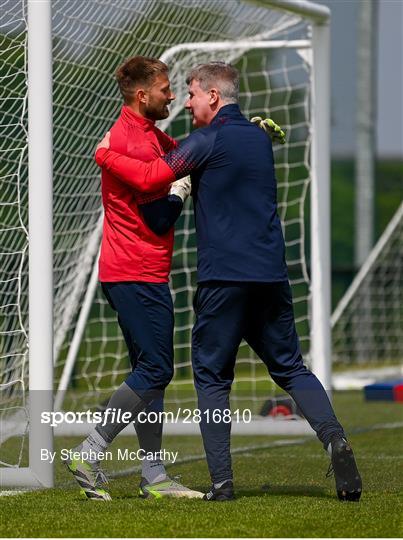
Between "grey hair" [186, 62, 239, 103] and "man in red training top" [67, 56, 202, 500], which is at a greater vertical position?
"grey hair" [186, 62, 239, 103]

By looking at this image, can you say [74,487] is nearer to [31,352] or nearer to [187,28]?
[31,352]

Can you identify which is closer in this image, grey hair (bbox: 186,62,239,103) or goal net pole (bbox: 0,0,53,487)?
grey hair (bbox: 186,62,239,103)

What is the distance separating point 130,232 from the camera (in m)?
5.46

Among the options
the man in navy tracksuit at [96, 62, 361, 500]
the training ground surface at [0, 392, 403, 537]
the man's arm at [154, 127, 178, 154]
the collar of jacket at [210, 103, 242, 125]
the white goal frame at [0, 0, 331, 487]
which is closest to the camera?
the training ground surface at [0, 392, 403, 537]

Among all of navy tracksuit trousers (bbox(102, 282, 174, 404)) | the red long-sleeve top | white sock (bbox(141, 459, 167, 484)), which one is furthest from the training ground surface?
the red long-sleeve top

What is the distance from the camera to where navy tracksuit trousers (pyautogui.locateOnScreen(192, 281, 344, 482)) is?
5.24 metres

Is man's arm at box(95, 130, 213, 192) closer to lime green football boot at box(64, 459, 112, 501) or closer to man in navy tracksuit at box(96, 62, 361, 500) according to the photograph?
man in navy tracksuit at box(96, 62, 361, 500)

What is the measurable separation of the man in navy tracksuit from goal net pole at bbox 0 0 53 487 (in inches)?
28.8

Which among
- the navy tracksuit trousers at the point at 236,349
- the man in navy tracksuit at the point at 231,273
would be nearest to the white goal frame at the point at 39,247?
the man in navy tracksuit at the point at 231,273

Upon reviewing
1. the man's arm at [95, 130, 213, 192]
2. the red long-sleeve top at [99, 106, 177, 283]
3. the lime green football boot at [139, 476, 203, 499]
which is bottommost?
the lime green football boot at [139, 476, 203, 499]

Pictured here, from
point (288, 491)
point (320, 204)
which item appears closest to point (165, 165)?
point (288, 491)

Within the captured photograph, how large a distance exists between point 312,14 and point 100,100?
1563 millimetres

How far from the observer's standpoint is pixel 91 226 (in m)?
8.84

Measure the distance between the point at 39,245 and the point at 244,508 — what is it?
160cm
